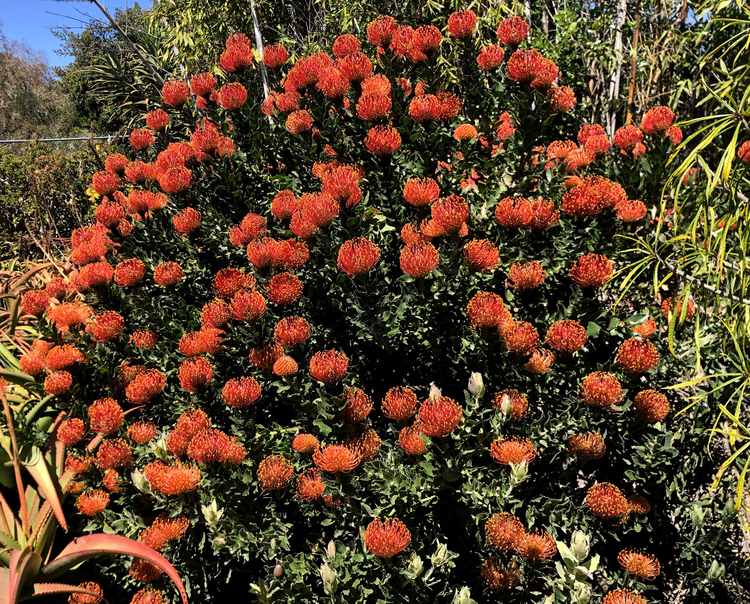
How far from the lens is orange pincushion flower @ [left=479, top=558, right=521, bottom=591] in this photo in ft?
4.51

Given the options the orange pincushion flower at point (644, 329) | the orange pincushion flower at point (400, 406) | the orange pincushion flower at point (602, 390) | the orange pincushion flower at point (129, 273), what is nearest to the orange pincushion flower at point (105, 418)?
the orange pincushion flower at point (129, 273)

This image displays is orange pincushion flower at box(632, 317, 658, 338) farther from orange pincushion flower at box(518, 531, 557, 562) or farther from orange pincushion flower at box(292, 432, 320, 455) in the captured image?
orange pincushion flower at box(292, 432, 320, 455)

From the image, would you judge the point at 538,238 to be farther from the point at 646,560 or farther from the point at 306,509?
the point at 306,509

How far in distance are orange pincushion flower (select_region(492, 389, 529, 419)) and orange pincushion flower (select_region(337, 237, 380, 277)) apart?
17.8 inches

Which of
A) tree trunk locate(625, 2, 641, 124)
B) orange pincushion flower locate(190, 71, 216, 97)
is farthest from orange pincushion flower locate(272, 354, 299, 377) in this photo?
tree trunk locate(625, 2, 641, 124)

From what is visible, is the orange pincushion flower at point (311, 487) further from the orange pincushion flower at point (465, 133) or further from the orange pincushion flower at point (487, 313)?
the orange pincushion flower at point (465, 133)

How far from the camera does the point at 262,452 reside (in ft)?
5.17

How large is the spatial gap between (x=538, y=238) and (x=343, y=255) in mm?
538

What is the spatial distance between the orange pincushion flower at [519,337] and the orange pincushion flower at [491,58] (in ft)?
2.60

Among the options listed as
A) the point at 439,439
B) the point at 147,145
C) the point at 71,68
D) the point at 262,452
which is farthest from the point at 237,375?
the point at 71,68

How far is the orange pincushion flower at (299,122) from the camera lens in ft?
6.20

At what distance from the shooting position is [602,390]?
135 centimetres

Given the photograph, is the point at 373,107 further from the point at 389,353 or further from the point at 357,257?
the point at 389,353

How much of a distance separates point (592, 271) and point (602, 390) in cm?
29
